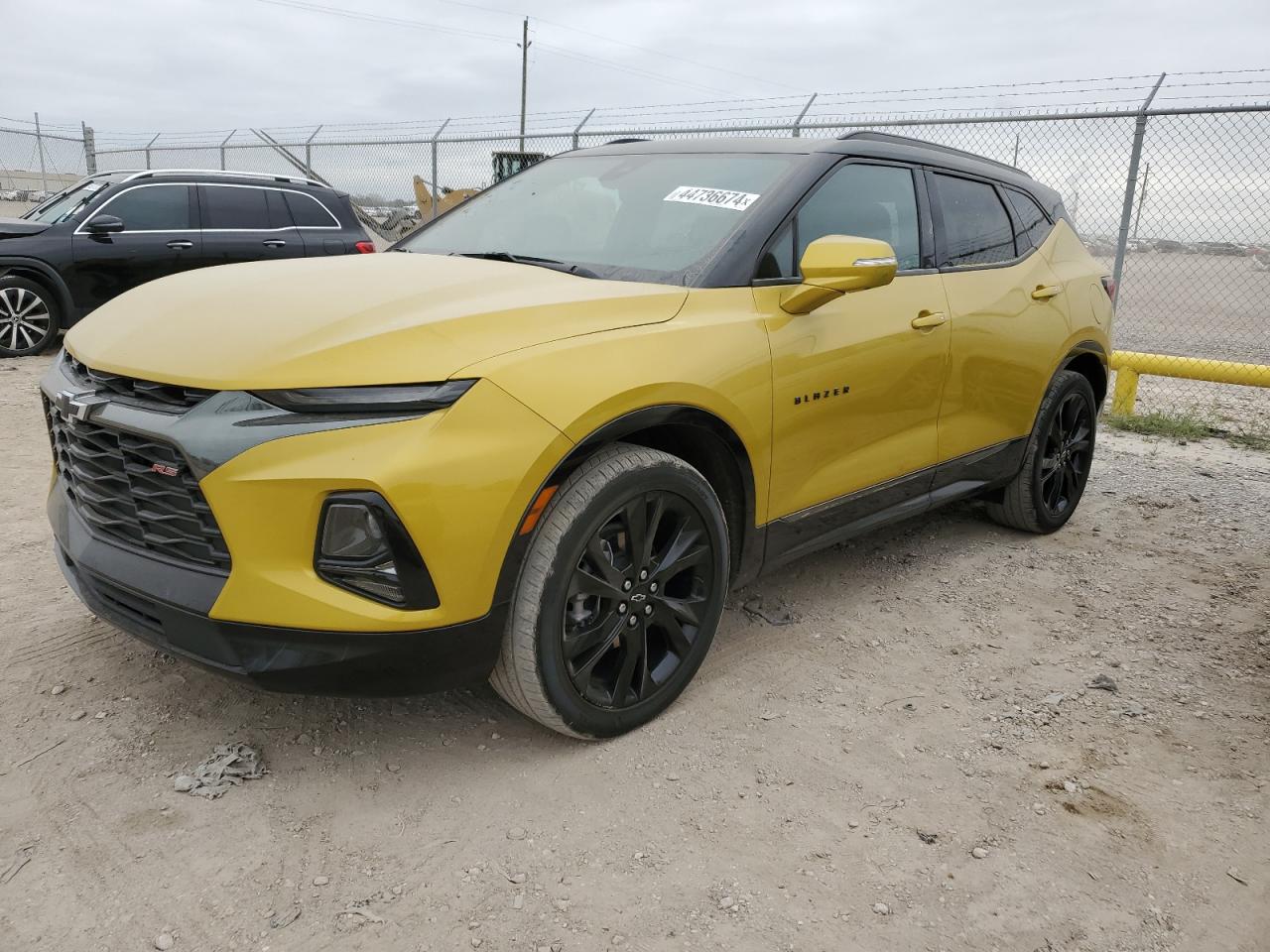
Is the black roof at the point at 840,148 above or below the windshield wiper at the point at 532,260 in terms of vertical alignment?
above

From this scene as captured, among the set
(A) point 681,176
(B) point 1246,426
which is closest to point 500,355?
(A) point 681,176

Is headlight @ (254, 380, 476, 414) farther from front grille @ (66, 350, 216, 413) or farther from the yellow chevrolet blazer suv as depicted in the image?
front grille @ (66, 350, 216, 413)

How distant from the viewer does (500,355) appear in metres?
2.37

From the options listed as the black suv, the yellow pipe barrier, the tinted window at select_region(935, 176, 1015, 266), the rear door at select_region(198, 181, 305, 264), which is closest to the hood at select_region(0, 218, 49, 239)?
the black suv

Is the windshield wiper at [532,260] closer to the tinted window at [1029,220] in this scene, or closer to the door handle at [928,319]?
the door handle at [928,319]

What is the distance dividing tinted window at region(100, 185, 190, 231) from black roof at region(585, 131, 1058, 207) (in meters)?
6.43

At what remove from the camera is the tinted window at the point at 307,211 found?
31.4 feet

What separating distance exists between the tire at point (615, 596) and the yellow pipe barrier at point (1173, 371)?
186 inches

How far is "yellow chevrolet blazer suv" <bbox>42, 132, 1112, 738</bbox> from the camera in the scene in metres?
2.23

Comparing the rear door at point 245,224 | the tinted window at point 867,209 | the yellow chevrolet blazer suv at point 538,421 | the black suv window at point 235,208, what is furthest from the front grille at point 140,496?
the black suv window at point 235,208

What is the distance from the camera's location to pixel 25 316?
841 centimetres

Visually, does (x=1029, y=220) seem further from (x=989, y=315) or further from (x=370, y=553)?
(x=370, y=553)

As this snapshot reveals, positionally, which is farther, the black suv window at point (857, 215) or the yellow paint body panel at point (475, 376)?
the black suv window at point (857, 215)

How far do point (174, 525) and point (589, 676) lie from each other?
110 cm
